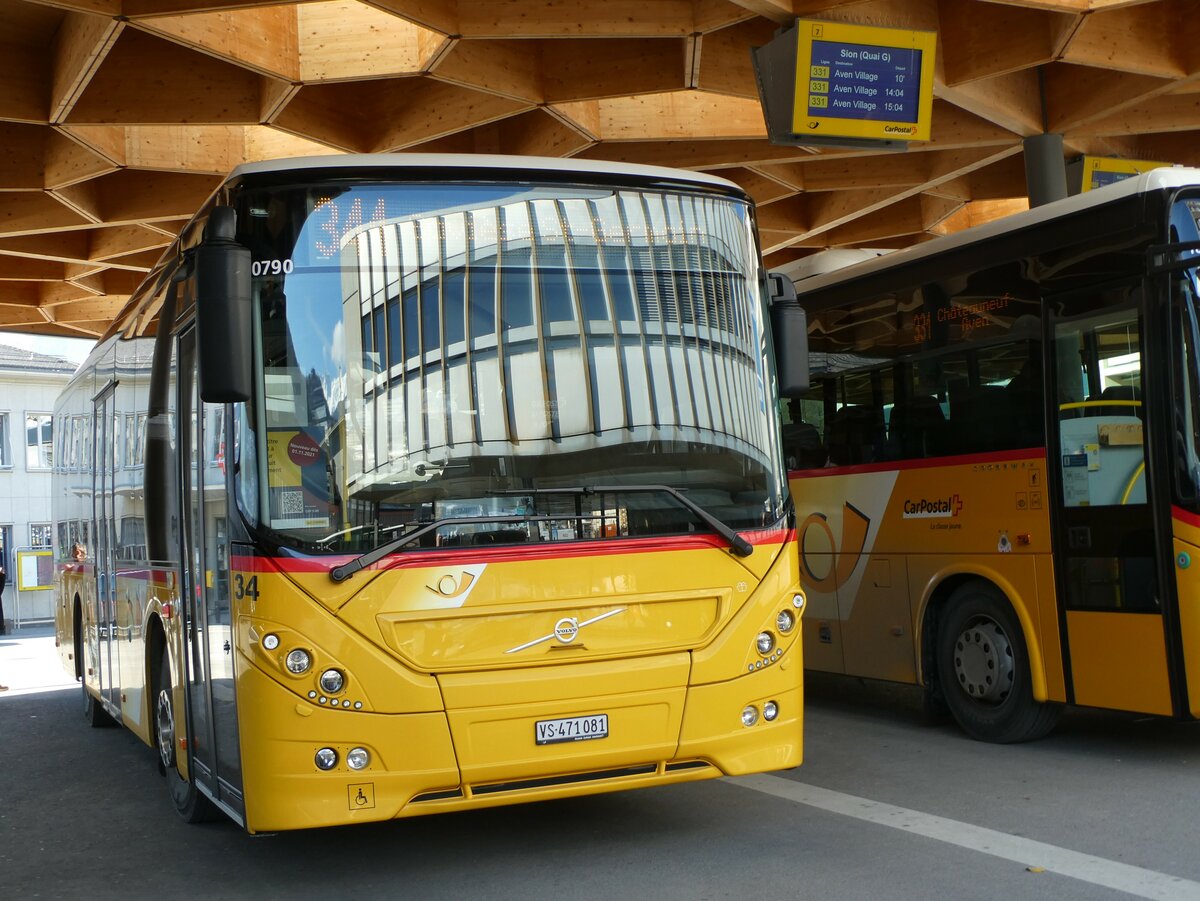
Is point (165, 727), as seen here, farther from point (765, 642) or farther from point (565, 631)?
point (765, 642)

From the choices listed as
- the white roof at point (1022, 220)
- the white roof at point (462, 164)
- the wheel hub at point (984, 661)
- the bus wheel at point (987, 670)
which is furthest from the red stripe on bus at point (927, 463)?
the white roof at point (462, 164)

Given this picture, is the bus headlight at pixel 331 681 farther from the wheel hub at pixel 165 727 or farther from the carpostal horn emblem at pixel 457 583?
the wheel hub at pixel 165 727

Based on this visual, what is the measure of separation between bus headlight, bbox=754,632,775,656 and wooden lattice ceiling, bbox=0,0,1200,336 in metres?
6.55

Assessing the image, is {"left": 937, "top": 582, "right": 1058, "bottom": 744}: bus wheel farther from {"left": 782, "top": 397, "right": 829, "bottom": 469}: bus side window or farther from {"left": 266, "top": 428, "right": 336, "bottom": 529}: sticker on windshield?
{"left": 266, "top": 428, "right": 336, "bottom": 529}: sticker on windshield

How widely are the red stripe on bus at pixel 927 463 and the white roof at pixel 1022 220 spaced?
1.46 metres

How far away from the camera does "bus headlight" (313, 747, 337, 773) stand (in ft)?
19.0

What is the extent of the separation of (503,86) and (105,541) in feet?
19.0

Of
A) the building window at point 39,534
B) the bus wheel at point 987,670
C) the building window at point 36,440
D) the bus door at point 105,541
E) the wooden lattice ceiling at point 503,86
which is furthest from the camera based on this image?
the building window at point 36,440

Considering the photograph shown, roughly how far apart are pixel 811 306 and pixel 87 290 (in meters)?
16.3

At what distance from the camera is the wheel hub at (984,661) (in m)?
9.07

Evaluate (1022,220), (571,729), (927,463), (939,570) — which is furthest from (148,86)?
(571,729)

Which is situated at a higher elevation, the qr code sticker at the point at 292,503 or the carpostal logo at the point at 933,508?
the qr code sticker at the point at 292,503

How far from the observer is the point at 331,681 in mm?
5797

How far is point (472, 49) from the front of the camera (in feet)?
42.3
